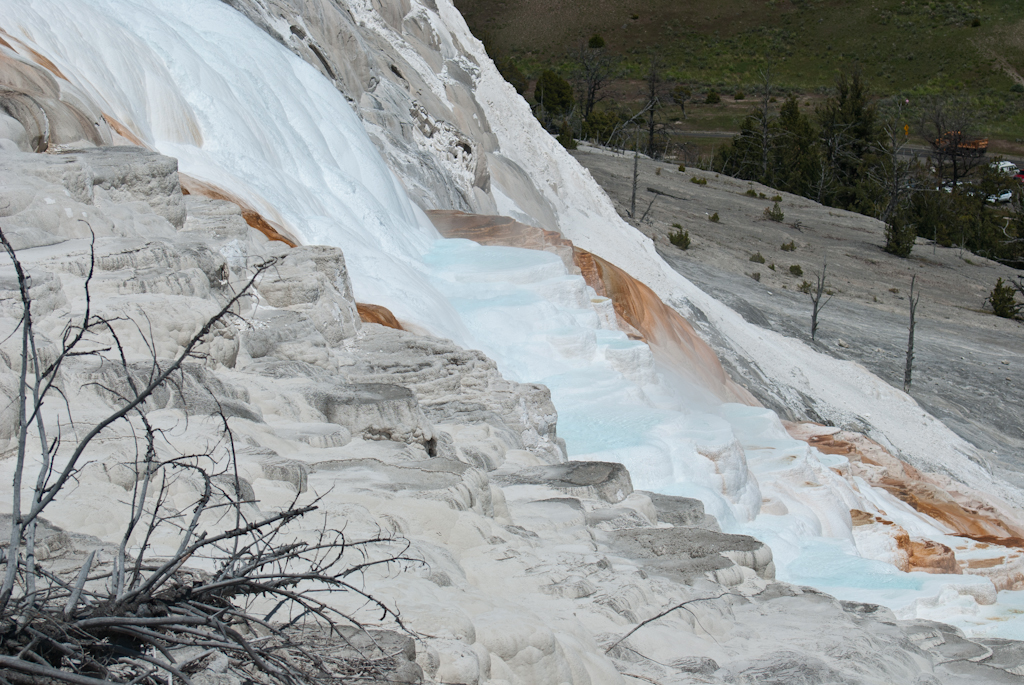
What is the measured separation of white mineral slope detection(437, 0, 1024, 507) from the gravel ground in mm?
656

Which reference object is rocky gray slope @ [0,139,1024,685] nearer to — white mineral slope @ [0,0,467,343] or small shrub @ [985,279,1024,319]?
white mineral slope @ [0,0,467,343]

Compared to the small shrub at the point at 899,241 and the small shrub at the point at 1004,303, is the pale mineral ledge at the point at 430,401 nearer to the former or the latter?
the small shrub at the point at 1004,303

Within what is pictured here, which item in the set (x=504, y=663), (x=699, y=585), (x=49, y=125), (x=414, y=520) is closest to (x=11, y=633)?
(x=504, y=663)

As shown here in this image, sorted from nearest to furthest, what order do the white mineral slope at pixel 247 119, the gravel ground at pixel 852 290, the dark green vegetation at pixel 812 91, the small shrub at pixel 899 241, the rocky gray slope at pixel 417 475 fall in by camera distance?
Answer: the rocky gray slope at pixel 417 475, the white mineral slope at pixel 247 119, the gravel ground at pixel 852 290, the small shrub at pixel 899 241, the dark green vegetation at pixel 812 91

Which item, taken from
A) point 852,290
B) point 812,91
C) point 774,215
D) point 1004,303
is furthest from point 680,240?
point 812,91

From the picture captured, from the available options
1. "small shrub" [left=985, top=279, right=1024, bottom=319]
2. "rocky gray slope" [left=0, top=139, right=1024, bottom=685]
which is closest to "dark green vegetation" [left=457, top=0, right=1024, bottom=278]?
"small shrub" [left=985, top=279, right=1024, bottom=319]

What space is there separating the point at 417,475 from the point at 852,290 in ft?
63.9

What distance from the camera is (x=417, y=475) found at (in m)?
4.36

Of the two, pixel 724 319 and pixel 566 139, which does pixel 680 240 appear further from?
pixel 566 139

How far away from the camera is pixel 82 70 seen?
789cm

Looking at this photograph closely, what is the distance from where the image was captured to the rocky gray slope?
3166 mm

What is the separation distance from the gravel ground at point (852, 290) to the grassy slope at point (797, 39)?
22.3 metres

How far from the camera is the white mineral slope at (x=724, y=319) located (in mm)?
13648

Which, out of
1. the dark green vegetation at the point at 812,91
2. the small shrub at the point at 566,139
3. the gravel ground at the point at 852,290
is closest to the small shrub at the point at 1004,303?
the gravel ground at the point at 852,290
